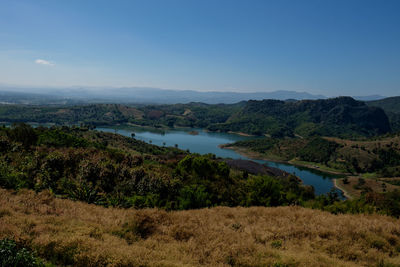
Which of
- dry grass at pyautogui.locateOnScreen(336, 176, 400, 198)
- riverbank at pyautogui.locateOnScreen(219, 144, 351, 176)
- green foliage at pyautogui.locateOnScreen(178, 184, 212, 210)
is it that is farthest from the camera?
riverbank at pyautogui.locateOnScreen(219, 144, 351, 176)

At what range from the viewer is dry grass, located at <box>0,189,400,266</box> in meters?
6.40

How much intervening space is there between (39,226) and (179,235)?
458 centimetres

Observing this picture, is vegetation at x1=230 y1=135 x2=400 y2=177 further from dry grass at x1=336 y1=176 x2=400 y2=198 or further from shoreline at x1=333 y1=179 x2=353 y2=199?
shoreline at x1=333 y1=179 x2=353 y2=199

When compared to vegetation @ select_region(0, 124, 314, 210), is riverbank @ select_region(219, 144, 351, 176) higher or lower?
lower

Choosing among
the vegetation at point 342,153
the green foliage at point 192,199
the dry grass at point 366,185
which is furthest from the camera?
the vegetation at point 342,153

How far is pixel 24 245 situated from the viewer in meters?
6.16

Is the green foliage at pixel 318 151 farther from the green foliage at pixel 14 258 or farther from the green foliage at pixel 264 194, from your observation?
the green foliage at pixel 14 258

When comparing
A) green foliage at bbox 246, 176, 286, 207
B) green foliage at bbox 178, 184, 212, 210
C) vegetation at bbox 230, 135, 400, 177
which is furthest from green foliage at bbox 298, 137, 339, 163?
green foliage at bbox 178, 184, 212, 210

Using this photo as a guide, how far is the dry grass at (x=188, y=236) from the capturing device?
21.0ft

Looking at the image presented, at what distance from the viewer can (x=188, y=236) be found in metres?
8.34

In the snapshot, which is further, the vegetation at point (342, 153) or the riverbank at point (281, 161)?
the riverbank at point (281, 161)

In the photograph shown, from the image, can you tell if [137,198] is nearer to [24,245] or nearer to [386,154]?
[24,245]

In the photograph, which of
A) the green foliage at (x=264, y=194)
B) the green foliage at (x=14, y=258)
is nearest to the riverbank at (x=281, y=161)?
the green foliage at (x=264, y=194)

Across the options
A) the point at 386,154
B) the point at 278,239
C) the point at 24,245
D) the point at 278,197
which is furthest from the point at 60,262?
the point at 386,154
